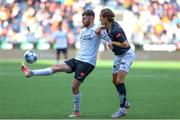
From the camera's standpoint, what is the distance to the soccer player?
36.7ft

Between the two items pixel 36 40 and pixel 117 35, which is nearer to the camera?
pixel 117 35

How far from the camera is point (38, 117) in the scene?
36.1ft

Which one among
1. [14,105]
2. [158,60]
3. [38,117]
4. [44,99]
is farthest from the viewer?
[158,60]

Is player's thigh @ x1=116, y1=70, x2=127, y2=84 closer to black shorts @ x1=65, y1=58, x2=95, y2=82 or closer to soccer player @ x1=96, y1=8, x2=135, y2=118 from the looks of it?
soccer player @ x1=96, y1=8, x2=135, y2=118

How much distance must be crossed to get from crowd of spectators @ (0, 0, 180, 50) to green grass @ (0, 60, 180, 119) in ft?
54.5

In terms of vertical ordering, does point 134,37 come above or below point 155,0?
below

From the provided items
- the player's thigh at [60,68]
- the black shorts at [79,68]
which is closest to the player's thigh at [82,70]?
the black shorts at [79,68]

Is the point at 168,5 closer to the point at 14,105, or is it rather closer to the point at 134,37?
the point at 134,37

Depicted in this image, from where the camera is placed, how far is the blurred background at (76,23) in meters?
40.0

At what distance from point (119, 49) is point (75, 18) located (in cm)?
2963

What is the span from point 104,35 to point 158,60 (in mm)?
28281

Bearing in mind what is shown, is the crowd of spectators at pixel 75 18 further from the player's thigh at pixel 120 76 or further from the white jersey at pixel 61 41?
the player's thigh at pixel 120 76

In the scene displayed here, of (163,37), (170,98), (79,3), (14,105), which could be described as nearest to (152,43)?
(163,37)

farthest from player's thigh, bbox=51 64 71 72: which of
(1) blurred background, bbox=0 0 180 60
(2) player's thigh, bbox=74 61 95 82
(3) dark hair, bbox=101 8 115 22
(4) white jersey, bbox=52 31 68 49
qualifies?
(1) blurred background, bbox=0 0 180 60
